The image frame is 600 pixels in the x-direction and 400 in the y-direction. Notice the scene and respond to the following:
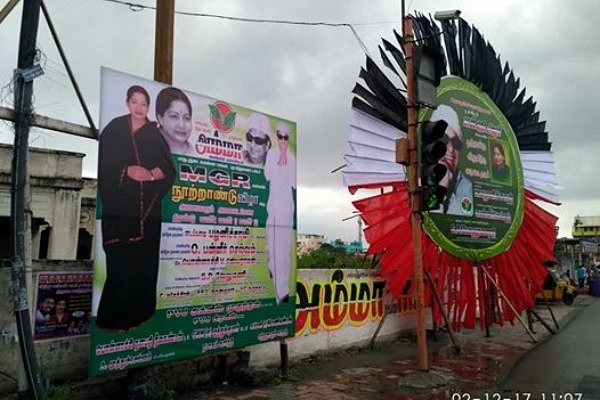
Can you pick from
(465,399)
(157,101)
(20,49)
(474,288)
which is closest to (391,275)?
(474,288)

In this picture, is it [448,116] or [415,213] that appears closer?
[415,213]

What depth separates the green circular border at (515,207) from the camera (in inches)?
447

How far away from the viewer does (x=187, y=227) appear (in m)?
6.54

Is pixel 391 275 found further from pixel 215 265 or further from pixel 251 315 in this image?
pixel 215 265

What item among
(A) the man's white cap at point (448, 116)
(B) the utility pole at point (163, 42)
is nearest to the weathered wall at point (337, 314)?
(A) the man's white cap at point (448, 116)

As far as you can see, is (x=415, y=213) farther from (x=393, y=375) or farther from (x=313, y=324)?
(x=313, y=324)

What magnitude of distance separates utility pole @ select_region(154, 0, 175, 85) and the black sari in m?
1.05

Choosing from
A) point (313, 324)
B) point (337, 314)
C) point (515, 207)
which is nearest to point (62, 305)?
point (313, 324)

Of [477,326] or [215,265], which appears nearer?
[215,265]

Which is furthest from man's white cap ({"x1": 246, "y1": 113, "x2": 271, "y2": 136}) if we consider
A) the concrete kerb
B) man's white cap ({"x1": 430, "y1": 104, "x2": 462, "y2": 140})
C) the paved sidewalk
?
man's white cap ({"x1": 430, "y1": 104, "x2": 462, "y2": 140})

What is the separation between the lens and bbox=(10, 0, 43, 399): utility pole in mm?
5215

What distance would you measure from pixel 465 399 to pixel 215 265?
3675 mm

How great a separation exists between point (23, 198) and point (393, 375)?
5.84m

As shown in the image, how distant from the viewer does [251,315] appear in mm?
7391
